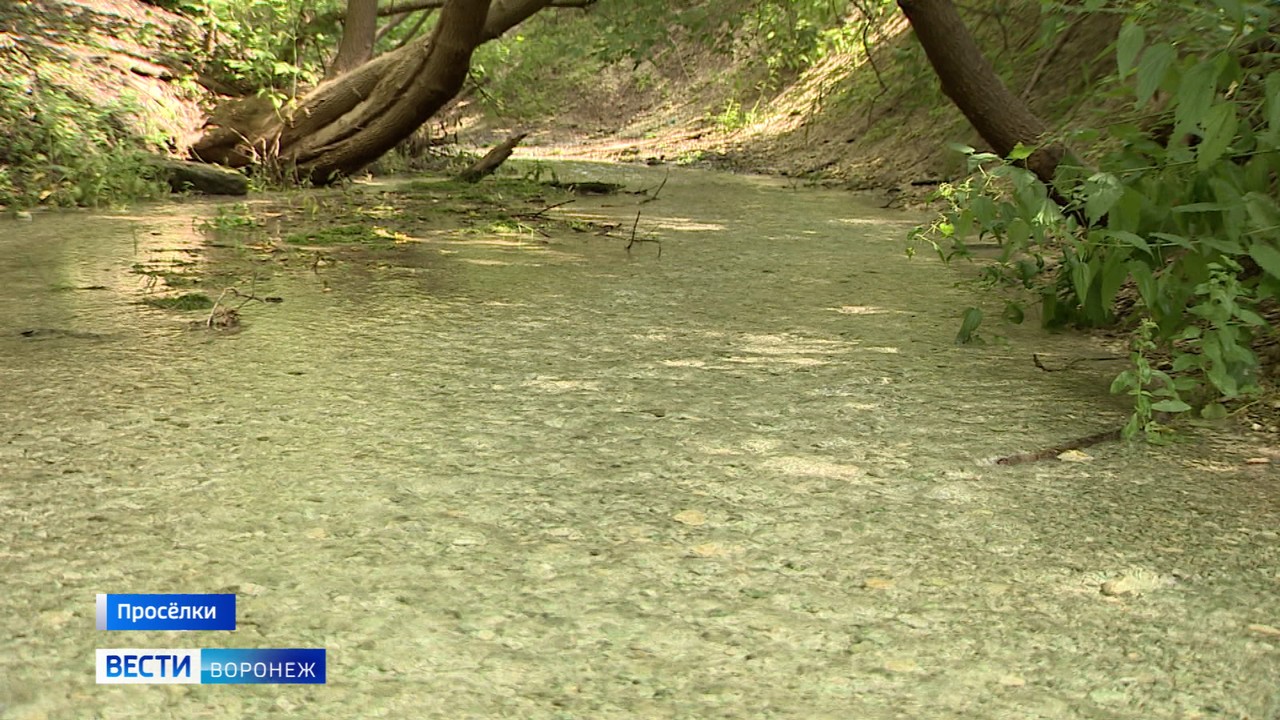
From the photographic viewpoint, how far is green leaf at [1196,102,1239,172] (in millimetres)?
2125

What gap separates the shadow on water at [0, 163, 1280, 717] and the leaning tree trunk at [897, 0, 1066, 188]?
163cm

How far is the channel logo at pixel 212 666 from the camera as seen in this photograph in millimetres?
1330

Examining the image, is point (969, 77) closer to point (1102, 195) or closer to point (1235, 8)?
point (1102, 195)

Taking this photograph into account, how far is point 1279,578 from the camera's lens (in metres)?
1.65

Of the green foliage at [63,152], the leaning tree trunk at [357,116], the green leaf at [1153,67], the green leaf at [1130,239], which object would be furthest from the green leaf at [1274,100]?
the green foliage at [63,152]

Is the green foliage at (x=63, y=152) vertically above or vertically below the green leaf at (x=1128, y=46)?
below

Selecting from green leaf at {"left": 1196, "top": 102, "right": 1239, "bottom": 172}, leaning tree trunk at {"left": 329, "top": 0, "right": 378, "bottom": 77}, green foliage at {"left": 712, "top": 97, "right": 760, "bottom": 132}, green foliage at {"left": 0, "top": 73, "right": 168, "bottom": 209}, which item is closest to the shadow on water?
green leaf at {"left": 1196, "top": 102, "right": 1239, "bottom": 172}

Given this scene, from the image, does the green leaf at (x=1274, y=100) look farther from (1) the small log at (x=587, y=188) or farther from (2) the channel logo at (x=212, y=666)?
(1) the small log at (x=587, y=188)

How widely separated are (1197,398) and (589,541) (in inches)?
57.5

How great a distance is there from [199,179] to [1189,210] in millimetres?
5881

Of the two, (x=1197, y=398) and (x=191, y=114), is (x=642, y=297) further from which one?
(x=191, y=114)

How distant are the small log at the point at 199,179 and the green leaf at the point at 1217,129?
582cm

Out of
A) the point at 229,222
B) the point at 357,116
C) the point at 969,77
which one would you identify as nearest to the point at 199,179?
the point at 357,116

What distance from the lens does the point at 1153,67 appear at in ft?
6.82
